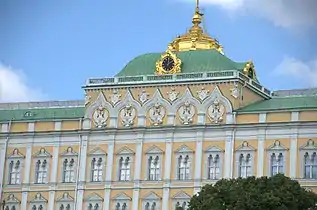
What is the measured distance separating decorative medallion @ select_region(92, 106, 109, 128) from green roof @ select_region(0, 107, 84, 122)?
2.09 meters

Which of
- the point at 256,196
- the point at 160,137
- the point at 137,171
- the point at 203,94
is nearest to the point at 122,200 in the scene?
the point at 137,171

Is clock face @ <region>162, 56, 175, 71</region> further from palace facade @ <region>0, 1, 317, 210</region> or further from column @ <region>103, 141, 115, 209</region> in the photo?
column @ <region>103, 141, 115, 209</region>

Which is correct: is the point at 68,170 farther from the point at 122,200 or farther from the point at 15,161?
the point at 122,200

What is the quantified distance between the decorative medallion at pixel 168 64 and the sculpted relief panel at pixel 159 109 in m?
1.86

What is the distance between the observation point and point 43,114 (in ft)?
394

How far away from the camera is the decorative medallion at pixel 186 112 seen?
110m

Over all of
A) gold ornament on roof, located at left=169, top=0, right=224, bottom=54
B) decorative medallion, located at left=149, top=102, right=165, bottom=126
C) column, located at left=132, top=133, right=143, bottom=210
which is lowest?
column, located at left=132, top=133, right=143, bottom=210

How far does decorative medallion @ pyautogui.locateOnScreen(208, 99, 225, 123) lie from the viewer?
358 ft

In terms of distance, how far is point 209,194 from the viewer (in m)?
92.7

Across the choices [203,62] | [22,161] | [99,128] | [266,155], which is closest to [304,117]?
[266,155]

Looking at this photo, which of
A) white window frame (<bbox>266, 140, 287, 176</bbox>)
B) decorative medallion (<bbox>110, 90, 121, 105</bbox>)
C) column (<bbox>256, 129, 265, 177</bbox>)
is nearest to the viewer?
white window frame (<bbox>266, 140, 287, 176</bbox>)

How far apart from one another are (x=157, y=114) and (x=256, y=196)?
22730 millimetres

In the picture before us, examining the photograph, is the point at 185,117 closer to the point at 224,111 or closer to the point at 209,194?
the point at 224,111

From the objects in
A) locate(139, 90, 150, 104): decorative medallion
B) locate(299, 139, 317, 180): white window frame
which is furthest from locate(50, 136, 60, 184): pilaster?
locate(299, 139, 317, 180): white window frame
